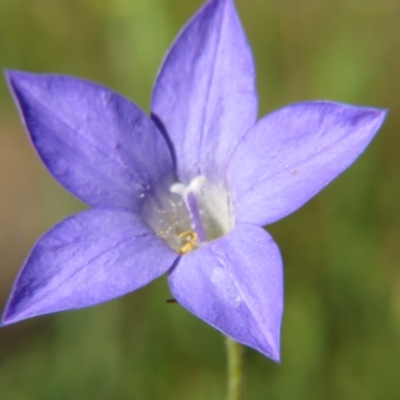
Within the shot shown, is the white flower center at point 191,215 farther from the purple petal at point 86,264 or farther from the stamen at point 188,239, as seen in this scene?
the purple petal at point 86,264

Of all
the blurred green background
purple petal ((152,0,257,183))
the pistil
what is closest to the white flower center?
the pistil

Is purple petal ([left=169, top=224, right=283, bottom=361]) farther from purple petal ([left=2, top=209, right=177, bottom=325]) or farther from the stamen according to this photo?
the stamen

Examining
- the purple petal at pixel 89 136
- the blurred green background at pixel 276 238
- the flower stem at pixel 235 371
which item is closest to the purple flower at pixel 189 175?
the purple petal at pixel 89 136

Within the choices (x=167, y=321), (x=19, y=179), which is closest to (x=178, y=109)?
(x=167, y=321)

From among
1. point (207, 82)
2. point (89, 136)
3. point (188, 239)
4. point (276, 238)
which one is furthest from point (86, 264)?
point (276, 238)

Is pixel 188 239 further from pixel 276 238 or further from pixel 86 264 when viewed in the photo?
pixel 276 238

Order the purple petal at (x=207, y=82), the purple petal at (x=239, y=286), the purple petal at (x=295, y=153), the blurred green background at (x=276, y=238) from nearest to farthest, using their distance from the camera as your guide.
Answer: the purple petal at (x=239, y=286) → the purple petal at (x=295, y=153) → the purple petal at (x=207, y=82) → the blurred green background at (x=276, y=238)

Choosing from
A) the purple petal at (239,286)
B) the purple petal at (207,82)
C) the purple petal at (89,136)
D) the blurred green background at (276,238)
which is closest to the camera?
the purple petal at (239,286)
